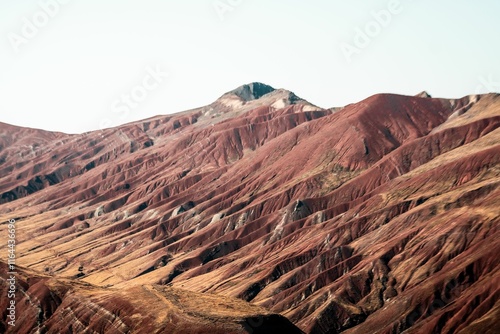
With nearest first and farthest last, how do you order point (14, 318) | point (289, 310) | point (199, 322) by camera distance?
point (199, 322) < point (14, 318) < point (289, 310)

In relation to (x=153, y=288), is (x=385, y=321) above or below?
below

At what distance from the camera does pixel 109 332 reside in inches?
5384

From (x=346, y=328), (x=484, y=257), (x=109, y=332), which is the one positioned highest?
(x=109, y=332)

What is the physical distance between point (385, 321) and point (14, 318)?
3105 inches

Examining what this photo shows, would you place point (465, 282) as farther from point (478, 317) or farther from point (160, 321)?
point (160, 321)

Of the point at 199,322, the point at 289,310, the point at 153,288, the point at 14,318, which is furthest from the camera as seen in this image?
the point at 289,310

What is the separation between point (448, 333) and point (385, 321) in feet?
66.6

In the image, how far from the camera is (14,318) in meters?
146

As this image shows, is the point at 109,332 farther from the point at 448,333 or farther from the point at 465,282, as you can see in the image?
the point at 465,282

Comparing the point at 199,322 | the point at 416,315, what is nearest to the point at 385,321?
the point at 416,315

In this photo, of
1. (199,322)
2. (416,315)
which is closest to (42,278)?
(199,322)

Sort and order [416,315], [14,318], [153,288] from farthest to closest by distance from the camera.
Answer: [416,315]
[153,288]
[14,318]

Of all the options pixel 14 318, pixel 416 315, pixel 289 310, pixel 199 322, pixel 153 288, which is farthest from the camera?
pixel 289 310

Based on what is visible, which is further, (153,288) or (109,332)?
(153,288)
